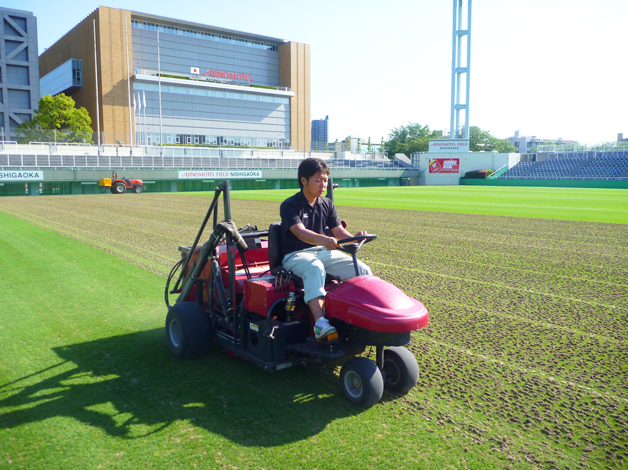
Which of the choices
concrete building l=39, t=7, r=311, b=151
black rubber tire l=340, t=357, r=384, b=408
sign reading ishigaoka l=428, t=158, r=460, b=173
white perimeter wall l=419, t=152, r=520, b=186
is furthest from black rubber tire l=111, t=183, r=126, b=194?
sign reading ishigaoka l=428, t=158, r=460, b=173

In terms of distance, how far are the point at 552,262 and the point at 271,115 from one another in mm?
71278

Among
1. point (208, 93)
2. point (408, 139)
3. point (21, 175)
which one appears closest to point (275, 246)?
point (21, 175)

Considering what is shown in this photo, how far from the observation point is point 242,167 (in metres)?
51.0

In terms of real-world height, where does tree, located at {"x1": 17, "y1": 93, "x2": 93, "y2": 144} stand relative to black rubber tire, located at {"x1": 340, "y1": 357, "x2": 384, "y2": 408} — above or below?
above

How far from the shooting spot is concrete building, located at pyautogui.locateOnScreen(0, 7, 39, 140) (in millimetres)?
64562

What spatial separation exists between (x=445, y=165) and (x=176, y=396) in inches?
2449

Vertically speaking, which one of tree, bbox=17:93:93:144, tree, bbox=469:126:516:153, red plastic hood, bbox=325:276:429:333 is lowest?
red plastic hood, bbox=325:276:429:333

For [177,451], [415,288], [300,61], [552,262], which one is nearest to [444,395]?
[177,451]

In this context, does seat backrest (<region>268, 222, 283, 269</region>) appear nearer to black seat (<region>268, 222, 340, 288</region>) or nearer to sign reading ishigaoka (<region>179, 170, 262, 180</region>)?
black seat (<region>268, 222, 340, 288</region>)

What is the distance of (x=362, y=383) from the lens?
3646mm

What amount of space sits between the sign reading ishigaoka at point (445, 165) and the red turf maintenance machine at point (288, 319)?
60523 mm

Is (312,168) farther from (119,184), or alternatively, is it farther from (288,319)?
(119,184)

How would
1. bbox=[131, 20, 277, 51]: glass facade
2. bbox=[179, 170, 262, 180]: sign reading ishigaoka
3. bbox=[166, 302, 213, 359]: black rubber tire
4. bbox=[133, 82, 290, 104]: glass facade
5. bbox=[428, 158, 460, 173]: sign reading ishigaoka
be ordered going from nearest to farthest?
bbox=[166, 302, 213, 359]: black rubber tire < bbox=[179, 170, 262, 180]: sign reading ishigaoka < bbox=[428, 158, 460, 173]: sign reading ishigaoka < bbox=[133, 82, 290, 104]: glass facade < bbox=[131, 20, 277, 51]: glass facade

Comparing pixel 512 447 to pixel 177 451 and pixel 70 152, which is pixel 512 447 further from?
pixel 70 152
